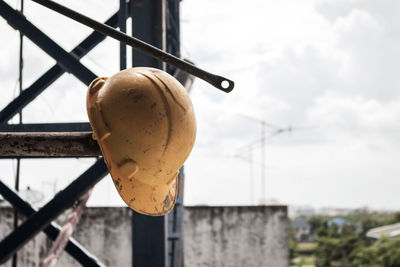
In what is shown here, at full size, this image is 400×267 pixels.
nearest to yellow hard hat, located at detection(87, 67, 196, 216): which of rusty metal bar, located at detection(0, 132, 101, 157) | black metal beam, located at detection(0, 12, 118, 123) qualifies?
rusty metal bar, located at detection(0, 132, 101, 157)

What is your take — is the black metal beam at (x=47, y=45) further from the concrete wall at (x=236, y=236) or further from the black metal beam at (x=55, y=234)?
the concrete wall at (x=236, y=236)

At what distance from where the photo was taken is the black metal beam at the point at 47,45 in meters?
3.04

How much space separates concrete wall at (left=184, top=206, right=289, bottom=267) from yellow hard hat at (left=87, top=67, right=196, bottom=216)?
7.44 meters

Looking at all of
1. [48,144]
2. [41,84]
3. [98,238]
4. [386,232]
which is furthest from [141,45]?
[386,232]

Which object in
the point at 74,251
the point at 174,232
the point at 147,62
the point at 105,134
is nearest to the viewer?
the point at 105,134

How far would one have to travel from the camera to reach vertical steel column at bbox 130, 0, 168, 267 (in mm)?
3061

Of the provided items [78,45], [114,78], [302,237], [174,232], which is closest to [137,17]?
[78,45]

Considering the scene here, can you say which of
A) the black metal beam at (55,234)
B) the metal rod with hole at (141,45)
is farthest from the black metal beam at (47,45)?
the metal rod with hole at (141,45)

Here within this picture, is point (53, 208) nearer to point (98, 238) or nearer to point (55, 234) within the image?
point (55, 234)

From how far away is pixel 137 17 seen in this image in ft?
10.3

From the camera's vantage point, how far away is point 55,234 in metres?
3.70

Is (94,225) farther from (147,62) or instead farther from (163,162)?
(163,162)

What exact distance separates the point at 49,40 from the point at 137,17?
69 centimetres

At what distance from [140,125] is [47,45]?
7.10 ft
